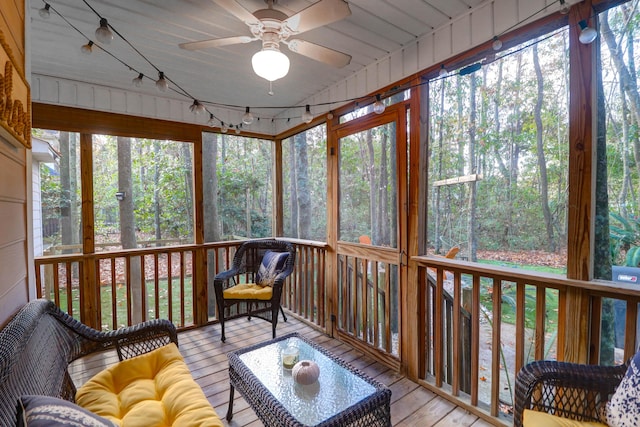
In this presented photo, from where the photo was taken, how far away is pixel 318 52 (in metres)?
1.80

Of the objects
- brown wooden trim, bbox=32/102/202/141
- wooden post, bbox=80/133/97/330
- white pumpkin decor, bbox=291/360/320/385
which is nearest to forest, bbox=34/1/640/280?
wooden post, bbox=80/133/97/330

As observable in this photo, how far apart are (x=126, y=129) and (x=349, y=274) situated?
287cm

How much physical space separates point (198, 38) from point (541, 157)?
2.54m

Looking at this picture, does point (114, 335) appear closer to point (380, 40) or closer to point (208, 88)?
point (208, 88)

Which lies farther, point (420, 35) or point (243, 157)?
point (243, 157)

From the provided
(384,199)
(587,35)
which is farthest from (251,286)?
(587,35)

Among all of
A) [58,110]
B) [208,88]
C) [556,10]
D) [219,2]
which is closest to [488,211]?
[556,10]

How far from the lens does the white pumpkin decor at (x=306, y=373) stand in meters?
1.53

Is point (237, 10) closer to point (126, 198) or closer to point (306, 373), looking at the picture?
point (306, 373)

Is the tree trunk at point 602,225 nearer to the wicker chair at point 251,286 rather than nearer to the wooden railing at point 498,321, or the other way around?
the wooden railing at point 498,321

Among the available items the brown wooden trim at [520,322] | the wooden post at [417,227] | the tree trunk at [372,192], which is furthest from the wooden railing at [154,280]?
the brown wooden trim at [520,322]

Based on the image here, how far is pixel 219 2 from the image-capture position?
4.44 ft

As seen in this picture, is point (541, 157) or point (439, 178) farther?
point (439, 178)

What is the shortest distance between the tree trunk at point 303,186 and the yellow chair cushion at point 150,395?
2251 millimetres
